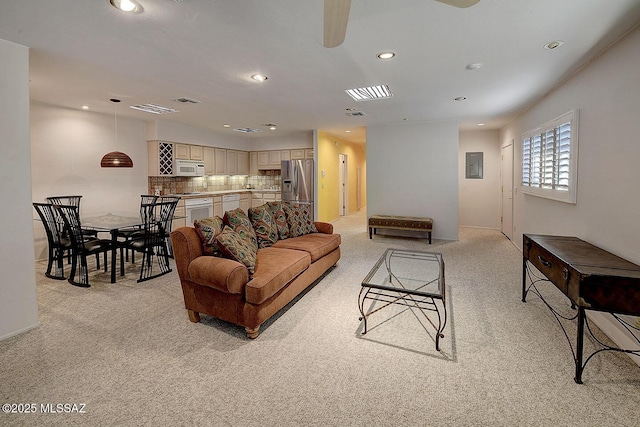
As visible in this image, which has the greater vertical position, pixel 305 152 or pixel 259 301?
pixel 305 152

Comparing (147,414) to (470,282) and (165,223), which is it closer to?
(165,223)

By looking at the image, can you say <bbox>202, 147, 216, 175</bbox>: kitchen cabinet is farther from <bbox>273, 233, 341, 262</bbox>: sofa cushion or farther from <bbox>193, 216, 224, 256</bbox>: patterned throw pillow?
<bbox>193, 216, 224, 256</bbox>: patterned throw pillow

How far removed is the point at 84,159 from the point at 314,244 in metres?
4.74

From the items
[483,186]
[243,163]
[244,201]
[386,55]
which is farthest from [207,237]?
[483,186]

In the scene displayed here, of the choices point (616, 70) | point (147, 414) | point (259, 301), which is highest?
point (616, 70)

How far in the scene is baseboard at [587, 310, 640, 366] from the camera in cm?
228

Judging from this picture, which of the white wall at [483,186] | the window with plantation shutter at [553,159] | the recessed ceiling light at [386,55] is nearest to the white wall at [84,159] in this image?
the recessed ceiling light at [386,55]

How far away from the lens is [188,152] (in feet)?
23.5

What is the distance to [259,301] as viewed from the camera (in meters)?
2.51

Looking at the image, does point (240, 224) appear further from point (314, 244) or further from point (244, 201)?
point (244, 201)

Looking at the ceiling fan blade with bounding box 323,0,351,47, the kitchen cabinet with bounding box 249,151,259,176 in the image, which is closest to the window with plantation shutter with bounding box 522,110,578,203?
the ceiling fan blade with bounding box 323,0,351,47

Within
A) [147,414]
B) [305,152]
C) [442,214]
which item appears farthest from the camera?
[305,152]

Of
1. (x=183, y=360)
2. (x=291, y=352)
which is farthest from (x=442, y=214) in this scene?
(x=183, y=360)

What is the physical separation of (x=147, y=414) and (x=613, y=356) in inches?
130
